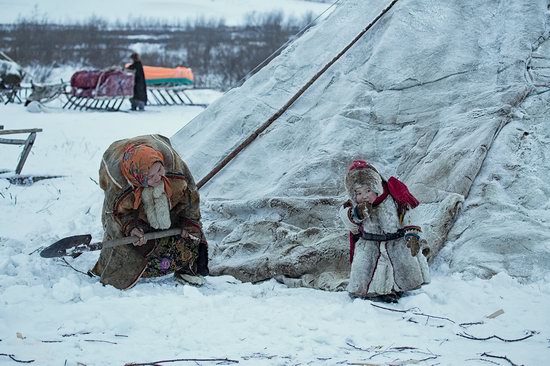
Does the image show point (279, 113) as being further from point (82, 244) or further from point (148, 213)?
point (82, 244)

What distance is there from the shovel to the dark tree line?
797 inches

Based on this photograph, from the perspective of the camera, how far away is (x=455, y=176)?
4844 mm

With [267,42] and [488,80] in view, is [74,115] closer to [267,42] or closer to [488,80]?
[488,80]

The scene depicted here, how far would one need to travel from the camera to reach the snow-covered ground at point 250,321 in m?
3.08

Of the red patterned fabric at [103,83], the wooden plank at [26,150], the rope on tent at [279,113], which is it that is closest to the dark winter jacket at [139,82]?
the red patterned fabric at [103,83]

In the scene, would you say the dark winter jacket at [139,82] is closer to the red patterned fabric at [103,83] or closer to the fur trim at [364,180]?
the red patterned fabric at [103,83]

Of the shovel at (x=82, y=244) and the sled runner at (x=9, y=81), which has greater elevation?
the shovel at (x=82, y=244)

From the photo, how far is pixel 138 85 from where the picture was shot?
16.3 m

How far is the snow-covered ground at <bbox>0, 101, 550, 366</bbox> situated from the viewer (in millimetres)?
3080

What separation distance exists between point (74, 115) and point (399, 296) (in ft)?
39.4

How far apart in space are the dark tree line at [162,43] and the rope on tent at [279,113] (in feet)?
57.9

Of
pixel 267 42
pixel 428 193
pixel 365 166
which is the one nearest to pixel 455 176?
pixel 428 193

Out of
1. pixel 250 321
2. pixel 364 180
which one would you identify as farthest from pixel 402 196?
pixel 250 321

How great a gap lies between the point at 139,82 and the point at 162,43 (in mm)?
19566
